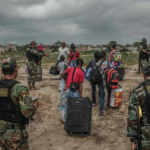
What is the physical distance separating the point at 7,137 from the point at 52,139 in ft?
7.22

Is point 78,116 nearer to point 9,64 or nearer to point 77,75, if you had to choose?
point 77,75

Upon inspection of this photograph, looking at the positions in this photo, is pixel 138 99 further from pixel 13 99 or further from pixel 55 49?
pixel 55 49

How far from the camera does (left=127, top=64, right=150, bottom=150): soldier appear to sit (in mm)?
2516

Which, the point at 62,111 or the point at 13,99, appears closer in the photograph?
the point at 13,99

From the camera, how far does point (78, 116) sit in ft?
16.2

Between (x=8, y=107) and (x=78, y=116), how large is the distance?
2.47m

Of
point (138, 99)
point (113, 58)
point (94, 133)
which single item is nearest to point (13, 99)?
point (138, 99)

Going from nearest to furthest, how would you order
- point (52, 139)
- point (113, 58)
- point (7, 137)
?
point (7, 137)
point (52, 139)
point (113, 58)

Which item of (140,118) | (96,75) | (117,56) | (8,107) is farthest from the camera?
(117,56)

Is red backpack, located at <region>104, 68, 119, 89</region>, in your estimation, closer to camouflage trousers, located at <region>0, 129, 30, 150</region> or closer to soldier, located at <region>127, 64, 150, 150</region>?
soldier, located at <region>127, 64, 150, 150</region>

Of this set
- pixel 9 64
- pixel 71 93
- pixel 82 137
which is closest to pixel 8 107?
pixel 9 64

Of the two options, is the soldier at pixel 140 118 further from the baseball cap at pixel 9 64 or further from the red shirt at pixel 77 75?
the red shirt at pixel 77 75

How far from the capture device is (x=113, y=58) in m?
8.87

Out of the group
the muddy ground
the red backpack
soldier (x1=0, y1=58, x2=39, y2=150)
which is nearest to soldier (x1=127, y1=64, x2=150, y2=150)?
soldier (x1=0, y1=58, x2=39, y2=150)
